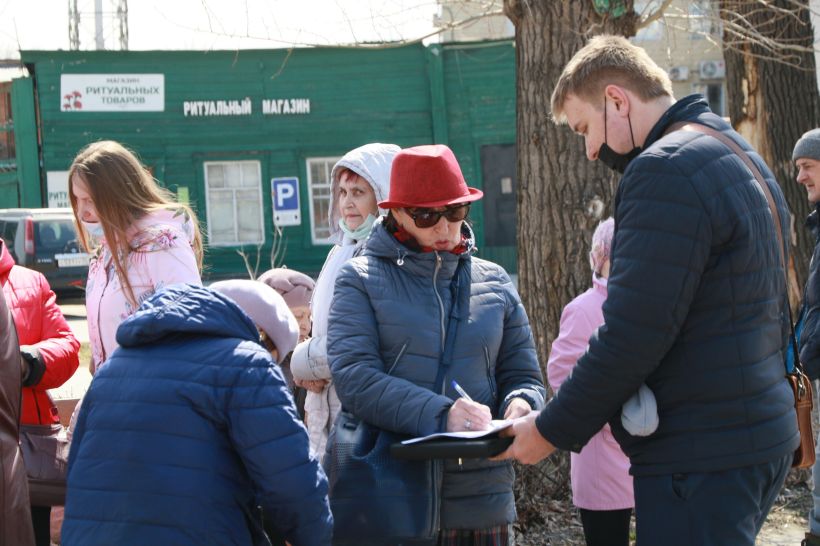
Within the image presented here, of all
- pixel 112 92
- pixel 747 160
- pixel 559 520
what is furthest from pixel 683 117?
pixel 112 92

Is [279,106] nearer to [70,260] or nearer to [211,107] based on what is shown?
[211,107]

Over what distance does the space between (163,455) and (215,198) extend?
76.4ft

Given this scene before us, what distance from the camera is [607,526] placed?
4488 millimetres

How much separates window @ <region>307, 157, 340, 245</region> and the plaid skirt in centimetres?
2179

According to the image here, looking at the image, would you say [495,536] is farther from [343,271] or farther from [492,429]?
[343,271]

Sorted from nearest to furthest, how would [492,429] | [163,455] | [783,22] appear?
[163,455]
[492,429]
[783,22]

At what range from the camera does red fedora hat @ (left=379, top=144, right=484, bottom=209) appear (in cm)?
352

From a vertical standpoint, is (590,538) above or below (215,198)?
below

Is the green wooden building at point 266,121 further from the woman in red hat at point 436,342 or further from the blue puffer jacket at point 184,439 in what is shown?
the blue puffer jacket at point 184,439

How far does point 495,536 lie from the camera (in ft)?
11.3

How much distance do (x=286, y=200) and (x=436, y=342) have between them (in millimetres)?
22100

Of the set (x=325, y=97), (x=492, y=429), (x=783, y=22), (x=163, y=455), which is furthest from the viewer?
(x=325, y=97)

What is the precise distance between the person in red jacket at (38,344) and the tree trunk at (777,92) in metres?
6.06

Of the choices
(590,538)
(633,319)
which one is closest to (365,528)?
(633,319)
